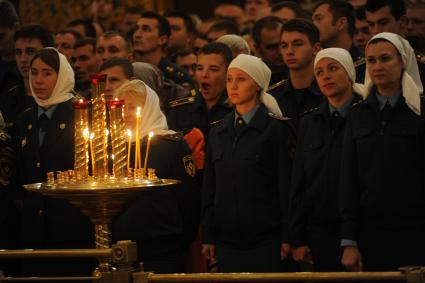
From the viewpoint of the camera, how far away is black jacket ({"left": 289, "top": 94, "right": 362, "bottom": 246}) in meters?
6.81

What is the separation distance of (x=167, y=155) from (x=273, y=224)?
0.82 metres

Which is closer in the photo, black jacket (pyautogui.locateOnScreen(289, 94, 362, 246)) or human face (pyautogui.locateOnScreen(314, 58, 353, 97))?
black jacket (pyautogui.locateOnScreen(289, 94, 362, 246))

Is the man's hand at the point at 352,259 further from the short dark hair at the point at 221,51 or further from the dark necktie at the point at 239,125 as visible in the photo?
the short dark hair at the point at 221,51

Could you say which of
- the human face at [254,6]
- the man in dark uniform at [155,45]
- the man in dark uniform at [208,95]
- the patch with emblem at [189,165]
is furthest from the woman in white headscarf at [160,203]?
the human face at [254,6]

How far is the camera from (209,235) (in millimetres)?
7141

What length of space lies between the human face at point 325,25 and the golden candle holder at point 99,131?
3.66 m

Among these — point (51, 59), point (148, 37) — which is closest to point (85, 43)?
point (148, 37)

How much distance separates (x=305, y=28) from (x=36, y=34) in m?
2.37

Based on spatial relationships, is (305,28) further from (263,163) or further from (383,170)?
(383,170)

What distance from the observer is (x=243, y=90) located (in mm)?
7219

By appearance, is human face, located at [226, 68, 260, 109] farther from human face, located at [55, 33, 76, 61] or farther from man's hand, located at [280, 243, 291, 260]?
human face, located at [55, 33, 76, 61]

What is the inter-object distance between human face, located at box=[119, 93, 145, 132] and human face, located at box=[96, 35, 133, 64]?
2.45 m

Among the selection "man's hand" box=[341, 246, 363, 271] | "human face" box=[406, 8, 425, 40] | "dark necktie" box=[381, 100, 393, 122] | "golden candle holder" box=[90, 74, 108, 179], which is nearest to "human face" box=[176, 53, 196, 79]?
"human face" box=[406, 8, 425, 40]

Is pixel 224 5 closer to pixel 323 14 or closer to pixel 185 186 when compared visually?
pixel 323 14
